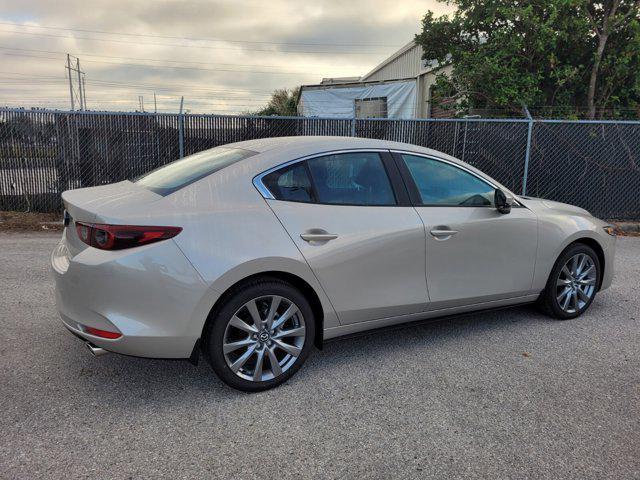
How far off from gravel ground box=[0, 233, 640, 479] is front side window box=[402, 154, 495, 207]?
1.11m

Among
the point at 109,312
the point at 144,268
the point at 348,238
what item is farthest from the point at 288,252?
the point at 109,312

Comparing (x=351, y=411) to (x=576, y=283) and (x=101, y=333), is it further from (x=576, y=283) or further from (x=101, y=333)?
(x=576, y=283)

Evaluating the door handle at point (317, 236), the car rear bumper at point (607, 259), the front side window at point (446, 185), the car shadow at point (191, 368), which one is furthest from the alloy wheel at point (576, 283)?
the door handle at point (317, 236)

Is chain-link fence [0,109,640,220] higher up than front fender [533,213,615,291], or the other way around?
chain-link fence [0,109,640,220]

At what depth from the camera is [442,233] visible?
146 inches

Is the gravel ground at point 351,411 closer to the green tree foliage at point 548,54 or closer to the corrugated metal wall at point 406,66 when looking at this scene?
the green tree foliage at point 548,54

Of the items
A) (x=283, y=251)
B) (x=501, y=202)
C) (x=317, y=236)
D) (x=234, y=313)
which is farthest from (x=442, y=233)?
Answer: (x=234, y=313)

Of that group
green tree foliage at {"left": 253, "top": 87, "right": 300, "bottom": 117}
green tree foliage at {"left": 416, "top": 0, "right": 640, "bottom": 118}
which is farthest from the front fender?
green tree foliage at {"left": 253, "top": 87, "right": 300, "bottom": 117}

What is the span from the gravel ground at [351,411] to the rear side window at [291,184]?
1.19 metres

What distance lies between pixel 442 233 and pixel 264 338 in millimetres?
1483

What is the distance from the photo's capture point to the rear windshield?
329 centimetres

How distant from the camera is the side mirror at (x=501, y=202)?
13.0ft

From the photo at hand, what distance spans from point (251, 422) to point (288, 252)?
99cm

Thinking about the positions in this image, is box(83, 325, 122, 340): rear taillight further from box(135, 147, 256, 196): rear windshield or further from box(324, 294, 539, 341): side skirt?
box(324, 294, 539, 341): side skirt
